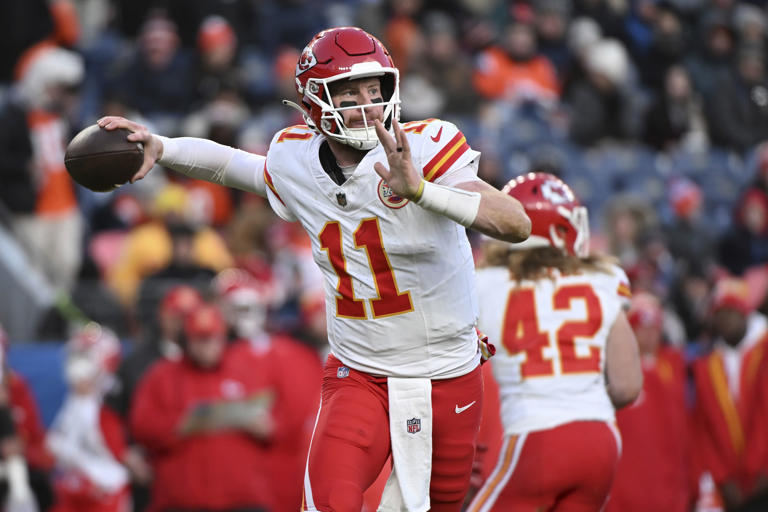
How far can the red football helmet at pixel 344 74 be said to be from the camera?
430 centimetres

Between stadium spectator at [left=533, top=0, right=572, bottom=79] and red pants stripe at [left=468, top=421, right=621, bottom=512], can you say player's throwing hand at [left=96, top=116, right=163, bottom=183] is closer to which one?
red pants stripe at [left=468, top=421, right=621, bottom=512]

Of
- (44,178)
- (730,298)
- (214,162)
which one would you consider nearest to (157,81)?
(44,178)

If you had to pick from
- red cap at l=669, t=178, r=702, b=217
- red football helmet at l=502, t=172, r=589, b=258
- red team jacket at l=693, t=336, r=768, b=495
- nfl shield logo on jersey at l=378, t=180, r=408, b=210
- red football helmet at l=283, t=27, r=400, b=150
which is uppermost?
red football helmet at l=283, t=27, r=400, b=150

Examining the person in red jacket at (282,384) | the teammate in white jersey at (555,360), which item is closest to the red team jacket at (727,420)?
the person in red jacket at (282,384)

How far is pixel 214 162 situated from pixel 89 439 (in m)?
3.78

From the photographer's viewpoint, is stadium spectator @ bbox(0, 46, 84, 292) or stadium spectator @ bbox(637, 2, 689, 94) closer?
stadium spectator @ bbox(0, 46, 84, 292)

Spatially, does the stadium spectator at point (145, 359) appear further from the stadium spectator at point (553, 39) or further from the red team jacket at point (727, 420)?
the stadium spectator at point (553, 39)

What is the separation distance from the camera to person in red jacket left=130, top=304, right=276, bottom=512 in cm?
746

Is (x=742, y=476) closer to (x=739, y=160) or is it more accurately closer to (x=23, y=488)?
(x=23, y=488)

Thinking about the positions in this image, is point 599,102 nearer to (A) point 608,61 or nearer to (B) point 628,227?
(A) point 608,61

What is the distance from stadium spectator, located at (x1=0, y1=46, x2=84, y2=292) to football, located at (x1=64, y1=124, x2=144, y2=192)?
17.0 ft

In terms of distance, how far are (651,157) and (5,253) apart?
238 inches

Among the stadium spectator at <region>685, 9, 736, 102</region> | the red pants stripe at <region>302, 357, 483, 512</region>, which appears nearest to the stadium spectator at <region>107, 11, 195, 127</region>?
the stadium spectator at <region>685, 9, 736, 102</region>

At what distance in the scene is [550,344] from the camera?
5176 millimetres
